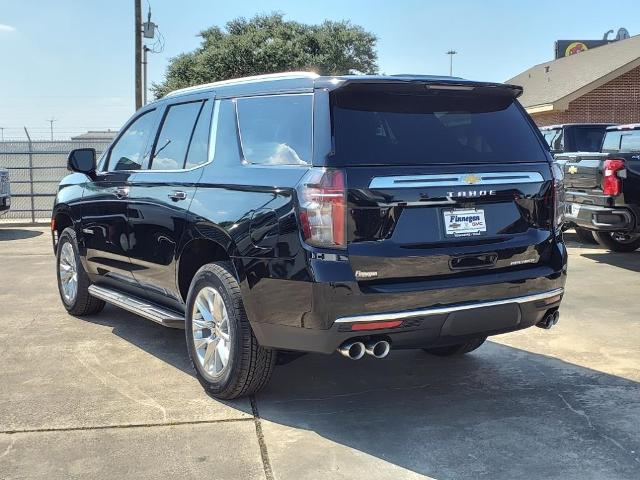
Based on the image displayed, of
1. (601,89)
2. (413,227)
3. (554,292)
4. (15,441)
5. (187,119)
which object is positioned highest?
(601,89)

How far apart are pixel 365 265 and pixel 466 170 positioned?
0.84 m

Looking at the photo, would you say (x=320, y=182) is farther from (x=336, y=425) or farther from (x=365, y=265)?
(x=336, y=425)

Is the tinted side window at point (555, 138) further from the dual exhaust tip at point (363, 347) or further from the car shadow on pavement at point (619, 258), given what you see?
the dual exhaust tip at point (363, 347)

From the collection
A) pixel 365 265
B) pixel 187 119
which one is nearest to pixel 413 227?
pixel 365 265

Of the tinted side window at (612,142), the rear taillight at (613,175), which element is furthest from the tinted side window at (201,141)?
the tinted side window at (612,142)

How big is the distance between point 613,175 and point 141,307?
658cm

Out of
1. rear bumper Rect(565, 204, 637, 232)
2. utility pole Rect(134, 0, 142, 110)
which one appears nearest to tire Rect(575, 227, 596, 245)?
rear bumper Rect(565, 204, 637, 232)

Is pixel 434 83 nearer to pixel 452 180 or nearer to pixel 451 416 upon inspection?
pixel 452 180

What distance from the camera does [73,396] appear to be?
4445 millimetres

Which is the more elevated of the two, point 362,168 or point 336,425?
point 362,168

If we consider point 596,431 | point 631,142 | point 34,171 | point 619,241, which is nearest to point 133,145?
point 596,431

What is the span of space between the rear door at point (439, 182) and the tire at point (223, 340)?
0.88m

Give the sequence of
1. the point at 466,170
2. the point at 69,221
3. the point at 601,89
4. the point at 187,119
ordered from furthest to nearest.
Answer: the point at 601,89, the point at 69,221, the point at 187,119, the point at 466,170

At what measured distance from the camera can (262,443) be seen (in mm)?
3750
